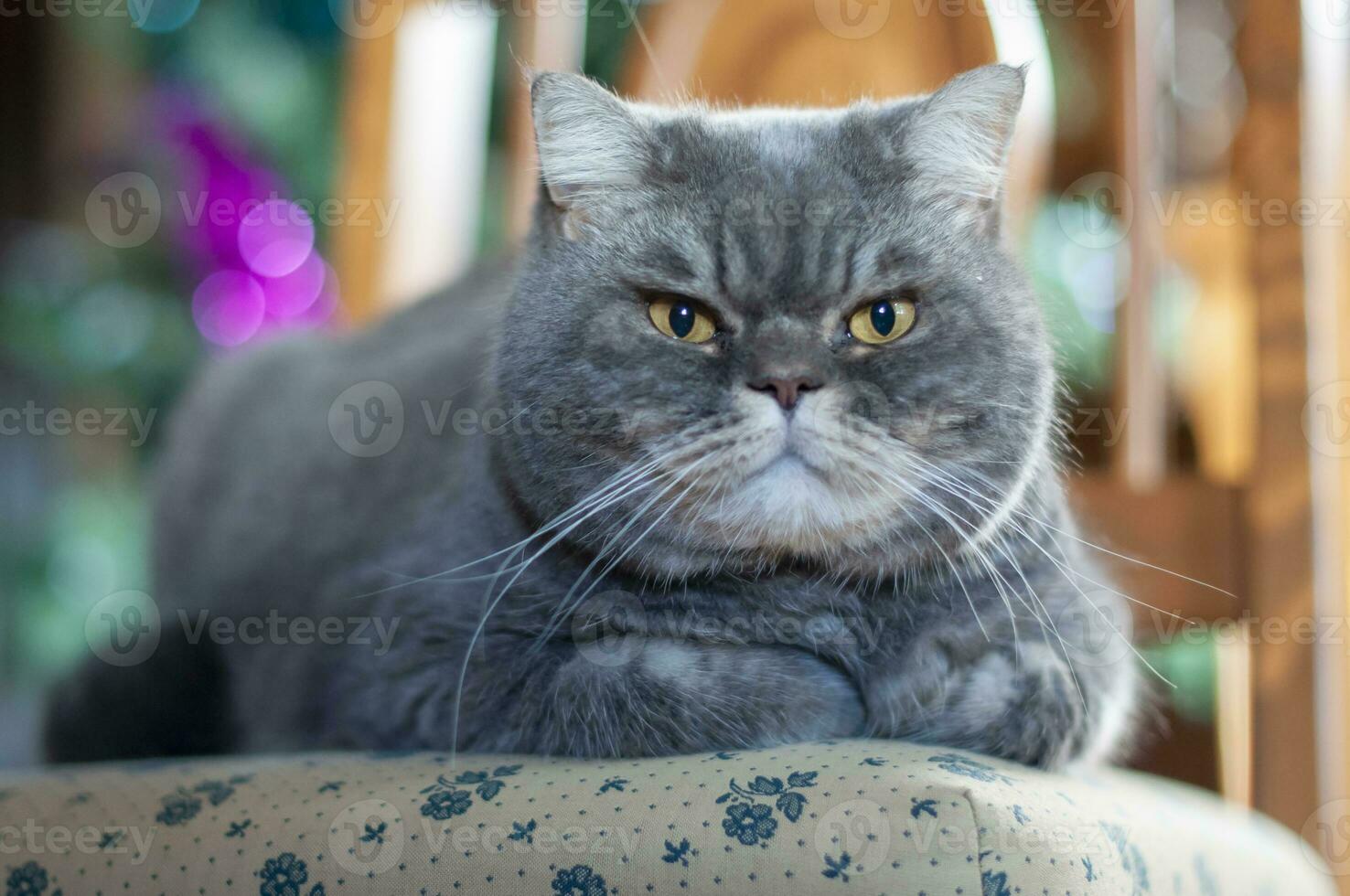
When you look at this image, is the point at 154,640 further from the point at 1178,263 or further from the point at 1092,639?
the point at 1178,263

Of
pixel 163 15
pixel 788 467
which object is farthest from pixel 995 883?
pixel 163 15

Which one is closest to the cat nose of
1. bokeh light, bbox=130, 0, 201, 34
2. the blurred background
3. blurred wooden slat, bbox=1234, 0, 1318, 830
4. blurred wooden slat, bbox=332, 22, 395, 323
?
the blurred background

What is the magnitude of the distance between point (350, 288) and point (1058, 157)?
1.51 metres

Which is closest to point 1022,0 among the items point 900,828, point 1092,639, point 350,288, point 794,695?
point 1092,639

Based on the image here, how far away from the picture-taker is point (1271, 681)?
1.26m

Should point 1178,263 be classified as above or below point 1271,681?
above

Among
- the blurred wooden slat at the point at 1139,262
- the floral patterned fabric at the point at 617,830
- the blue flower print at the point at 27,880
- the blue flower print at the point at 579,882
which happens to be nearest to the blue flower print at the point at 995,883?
the floral patterned fabric at the point at 617,830

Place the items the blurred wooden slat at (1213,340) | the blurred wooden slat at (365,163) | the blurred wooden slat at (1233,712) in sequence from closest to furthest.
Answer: the blurred wooden slat at (1233,712)
the blurred wooden slat at (365,163)
the blurred wooden slat at (1213,340)

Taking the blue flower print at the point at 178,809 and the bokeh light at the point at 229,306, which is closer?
the blue flower print at the point at 178,809

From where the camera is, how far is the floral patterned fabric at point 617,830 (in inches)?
25.0

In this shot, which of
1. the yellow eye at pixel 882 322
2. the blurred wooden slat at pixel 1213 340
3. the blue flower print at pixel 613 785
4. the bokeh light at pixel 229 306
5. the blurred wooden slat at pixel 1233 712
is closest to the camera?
the blue flower print at pixel 613 785

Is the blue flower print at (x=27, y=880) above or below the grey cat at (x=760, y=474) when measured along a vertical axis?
below

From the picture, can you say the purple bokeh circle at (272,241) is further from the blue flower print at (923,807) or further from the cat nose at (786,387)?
the blue flower print at (923,807)

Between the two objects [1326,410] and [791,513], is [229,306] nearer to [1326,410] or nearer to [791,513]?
[791,513]
